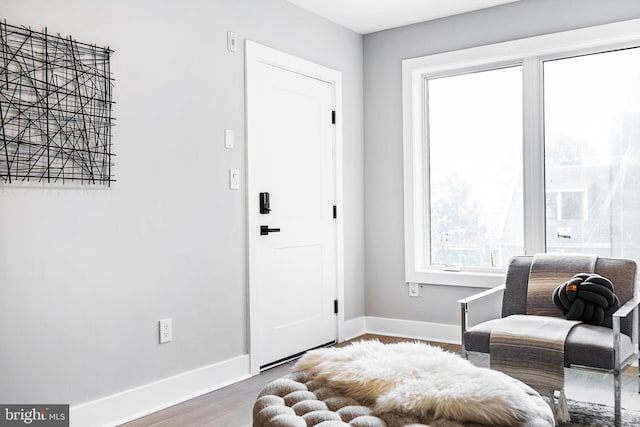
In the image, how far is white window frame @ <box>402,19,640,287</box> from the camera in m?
3.69

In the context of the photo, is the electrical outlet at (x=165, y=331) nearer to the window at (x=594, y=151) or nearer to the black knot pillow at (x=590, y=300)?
the black knot pillow at (x=590, y=300)

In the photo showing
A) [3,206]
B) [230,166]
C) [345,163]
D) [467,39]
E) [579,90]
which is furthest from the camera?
[345,163]

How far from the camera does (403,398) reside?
165 cm

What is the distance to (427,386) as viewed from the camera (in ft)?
5.58

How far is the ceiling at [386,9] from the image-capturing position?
390 cm

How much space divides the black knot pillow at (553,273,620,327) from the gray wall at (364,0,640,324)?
3.62 ft

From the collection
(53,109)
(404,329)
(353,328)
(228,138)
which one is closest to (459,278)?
(404,329)

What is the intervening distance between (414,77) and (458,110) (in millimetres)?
438

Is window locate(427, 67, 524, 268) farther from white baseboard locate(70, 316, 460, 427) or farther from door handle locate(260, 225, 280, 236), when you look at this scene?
door handle locate(260, 225, 280, 236)

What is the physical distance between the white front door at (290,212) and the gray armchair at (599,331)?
128 cm

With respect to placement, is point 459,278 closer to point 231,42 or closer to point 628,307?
point 628,307

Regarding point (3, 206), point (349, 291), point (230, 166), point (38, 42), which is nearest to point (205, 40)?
point (230, 166)

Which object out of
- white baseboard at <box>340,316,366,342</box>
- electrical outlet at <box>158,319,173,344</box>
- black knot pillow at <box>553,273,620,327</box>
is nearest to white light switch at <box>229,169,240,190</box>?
electrical outlet at <box>158,319,173,344</box>

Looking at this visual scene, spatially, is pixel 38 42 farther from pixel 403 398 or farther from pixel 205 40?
pixel 403 398
